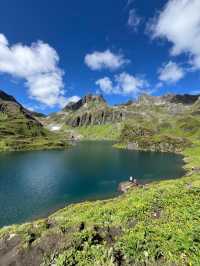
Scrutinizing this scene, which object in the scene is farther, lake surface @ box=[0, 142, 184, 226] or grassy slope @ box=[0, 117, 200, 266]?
lake surface @ box=[0, 142, 184, 226]

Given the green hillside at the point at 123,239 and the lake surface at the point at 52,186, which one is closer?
the green hillside at the point at 123,239

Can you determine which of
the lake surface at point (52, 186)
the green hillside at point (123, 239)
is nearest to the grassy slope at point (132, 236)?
the green hillside at point (123, 239)

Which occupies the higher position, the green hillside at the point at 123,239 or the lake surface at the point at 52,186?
the green hillside at the point at 123,239

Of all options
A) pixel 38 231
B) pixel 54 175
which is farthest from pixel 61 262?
pixel 54 175

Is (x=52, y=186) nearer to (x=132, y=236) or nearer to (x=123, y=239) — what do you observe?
(x=123, y=239)

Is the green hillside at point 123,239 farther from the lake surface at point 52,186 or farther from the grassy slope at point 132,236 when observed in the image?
the lake surface at point 52,186

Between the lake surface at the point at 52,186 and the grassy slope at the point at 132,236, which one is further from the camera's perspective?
the lake surface at the point at 52,186

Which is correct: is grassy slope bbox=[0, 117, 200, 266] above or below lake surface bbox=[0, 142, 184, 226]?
above

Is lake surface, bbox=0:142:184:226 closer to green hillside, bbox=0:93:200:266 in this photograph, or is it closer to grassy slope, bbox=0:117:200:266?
green hillside, bbox=0:93:200:266

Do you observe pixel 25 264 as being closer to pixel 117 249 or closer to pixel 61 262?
pixel 61 262

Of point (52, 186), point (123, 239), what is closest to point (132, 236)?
point (123, 239)

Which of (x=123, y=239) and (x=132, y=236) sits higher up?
(x=132, y=236)

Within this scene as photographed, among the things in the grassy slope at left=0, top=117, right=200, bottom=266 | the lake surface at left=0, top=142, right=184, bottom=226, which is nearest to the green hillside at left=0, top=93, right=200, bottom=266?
the grassy slope at left=0, top=117, right=200, bottom=266

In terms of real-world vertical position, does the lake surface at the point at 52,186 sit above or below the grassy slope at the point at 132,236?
below
